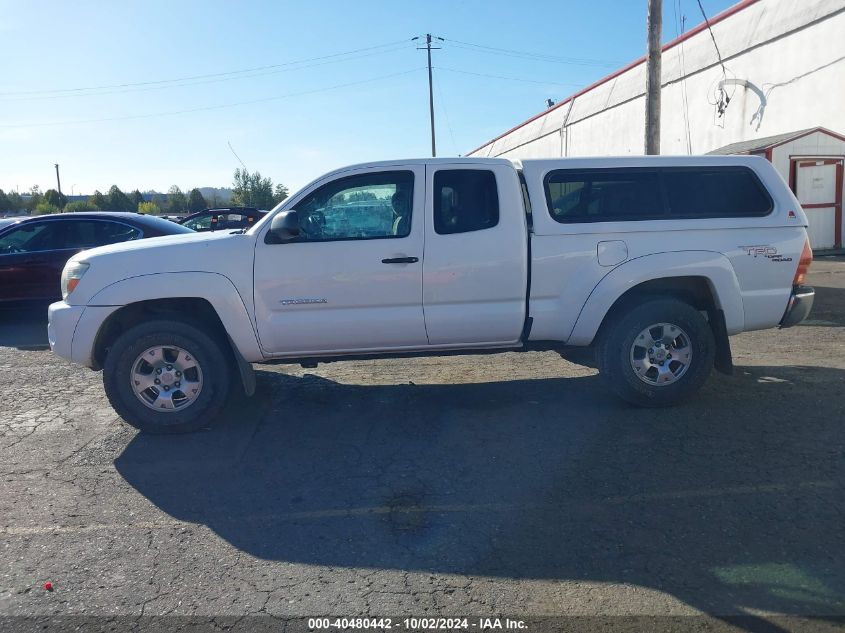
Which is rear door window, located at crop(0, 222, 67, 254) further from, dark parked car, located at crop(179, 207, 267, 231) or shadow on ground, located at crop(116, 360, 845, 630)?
dark parked car, located at crop(179, 207, 267, 231)

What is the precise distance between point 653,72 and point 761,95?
24.3ft

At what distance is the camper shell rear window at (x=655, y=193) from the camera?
5781 millimetres

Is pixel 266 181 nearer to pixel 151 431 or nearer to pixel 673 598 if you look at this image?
pixel 151 431

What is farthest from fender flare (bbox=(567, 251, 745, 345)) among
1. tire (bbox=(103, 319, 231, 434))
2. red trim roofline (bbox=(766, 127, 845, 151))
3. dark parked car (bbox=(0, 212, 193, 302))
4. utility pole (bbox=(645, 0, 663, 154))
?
red trim roofline (bbox=(766, 127, 845, 151))

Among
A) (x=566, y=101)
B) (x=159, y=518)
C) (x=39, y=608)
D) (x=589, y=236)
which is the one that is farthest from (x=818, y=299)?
(x=566, y=101)

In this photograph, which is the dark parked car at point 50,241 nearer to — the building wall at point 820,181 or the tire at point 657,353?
the tire at point 657,353

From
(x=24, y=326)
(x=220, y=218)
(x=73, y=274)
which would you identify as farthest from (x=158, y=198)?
(x=73, y=274)

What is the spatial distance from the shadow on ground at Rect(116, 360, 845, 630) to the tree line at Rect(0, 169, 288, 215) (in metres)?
19.8

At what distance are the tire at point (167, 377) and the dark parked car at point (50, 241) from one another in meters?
5.11

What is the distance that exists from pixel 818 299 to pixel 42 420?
10.4 m

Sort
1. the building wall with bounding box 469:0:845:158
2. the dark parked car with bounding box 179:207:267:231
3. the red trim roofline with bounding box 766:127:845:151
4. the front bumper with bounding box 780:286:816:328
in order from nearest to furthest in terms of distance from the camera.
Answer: the front bumper with bounding box 780:286:816:328 < the red trim roofline with bounding box 766:127:845:151 < the building wall with bounding box 469:0:845:158 < the dark parked car with bounding box 179:207:267:231

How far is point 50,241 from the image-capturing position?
1040 centimetres

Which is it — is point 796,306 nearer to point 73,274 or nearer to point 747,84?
point 73,274

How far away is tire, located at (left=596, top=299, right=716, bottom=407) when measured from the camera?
5.71 m
